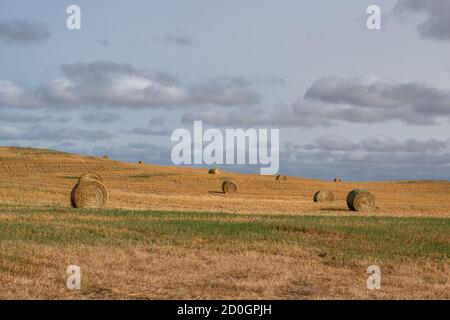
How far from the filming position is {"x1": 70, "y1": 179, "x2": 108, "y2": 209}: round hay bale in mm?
35344

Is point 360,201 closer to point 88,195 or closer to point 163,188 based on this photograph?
point 88,195

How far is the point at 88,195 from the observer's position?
1405 inches

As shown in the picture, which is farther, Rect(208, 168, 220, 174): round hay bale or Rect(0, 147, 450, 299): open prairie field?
Rect(208, 168, 220, 174): round hay bale

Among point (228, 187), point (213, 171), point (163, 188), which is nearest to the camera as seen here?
point (228, 187)

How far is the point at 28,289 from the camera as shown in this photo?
12.7m

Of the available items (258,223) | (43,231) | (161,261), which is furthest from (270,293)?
(258,223)

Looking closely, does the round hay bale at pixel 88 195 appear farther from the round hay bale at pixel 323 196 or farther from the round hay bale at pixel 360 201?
the round hay bale at pixel 323 196

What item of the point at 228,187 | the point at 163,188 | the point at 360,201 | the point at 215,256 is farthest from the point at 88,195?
the point at 163,188

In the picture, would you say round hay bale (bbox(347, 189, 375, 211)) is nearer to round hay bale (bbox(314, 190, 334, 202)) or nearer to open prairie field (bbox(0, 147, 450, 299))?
round hay bale (bbox(314, 190, 334, 202))

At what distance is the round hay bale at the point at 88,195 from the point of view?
35344 millimetres

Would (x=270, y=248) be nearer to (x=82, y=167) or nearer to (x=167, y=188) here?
(x=167, y=188)

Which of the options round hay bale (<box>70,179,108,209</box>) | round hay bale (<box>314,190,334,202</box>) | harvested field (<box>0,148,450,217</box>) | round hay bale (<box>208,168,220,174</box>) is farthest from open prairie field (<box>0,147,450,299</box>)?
round hay bale (<box>208,168,220,174</box>)

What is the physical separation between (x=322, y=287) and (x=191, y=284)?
2893 millimetres

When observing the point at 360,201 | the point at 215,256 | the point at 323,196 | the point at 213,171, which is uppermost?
the point at 213,171
